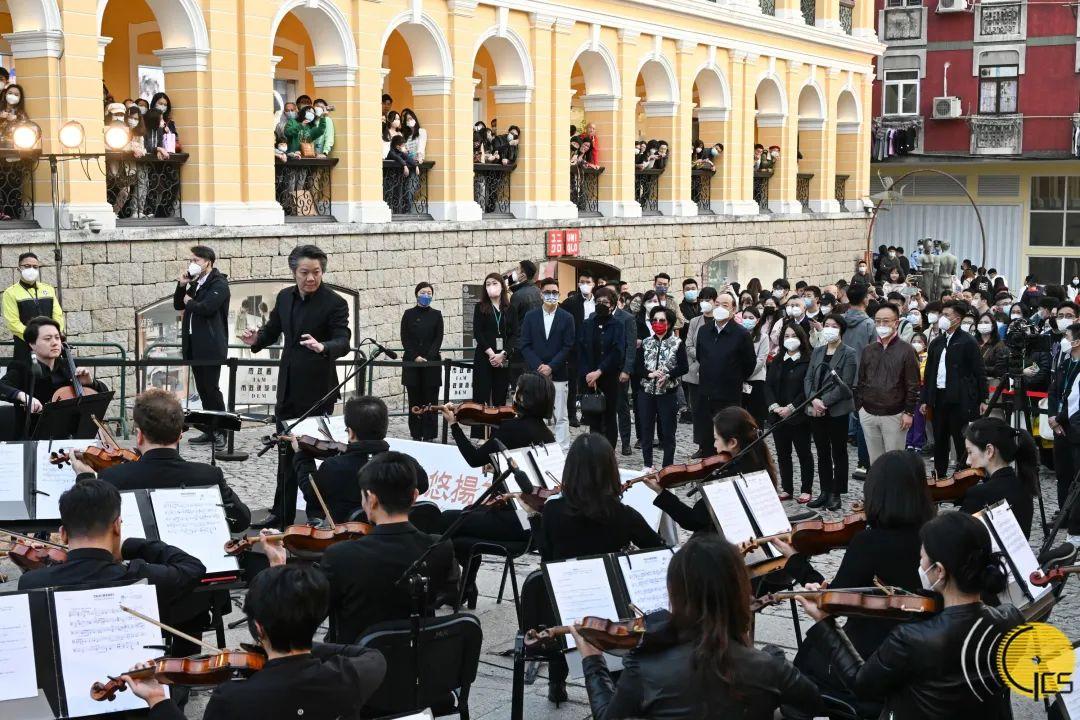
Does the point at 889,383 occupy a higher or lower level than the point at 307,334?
lower

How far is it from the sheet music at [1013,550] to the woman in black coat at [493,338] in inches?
343

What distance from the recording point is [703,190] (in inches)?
1223

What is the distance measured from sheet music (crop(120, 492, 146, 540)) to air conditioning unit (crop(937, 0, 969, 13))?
3754 centimetres

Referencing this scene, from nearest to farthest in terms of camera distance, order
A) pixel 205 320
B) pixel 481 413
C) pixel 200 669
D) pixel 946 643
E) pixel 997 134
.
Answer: pixel 200 669
pixel 946 643
pixel 481 413
pixel 205 320
pixel 997 134

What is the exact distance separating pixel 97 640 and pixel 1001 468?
5167 millimetres

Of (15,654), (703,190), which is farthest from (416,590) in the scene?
(703,190)

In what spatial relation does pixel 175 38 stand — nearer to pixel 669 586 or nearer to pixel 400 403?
pixel 400 403

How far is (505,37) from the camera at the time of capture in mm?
23844

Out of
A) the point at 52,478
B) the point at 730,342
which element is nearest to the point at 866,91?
the point at 730,342

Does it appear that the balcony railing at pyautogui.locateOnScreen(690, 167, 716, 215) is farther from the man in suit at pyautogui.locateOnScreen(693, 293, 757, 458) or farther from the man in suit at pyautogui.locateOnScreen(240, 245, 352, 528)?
the man in suit at pyautogui.locateOnScreen(240, 245, 352, 528)

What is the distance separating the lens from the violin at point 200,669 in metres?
4.65

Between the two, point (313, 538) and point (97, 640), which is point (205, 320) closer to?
point (313, 538)

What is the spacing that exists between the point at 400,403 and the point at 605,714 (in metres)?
16.1

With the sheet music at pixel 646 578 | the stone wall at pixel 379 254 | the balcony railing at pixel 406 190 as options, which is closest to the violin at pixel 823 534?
the sheet music at pixel 646 578
